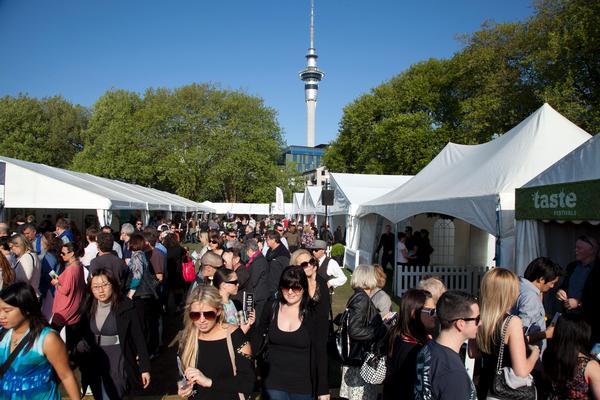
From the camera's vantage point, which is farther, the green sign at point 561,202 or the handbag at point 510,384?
the green sign at point 561,202

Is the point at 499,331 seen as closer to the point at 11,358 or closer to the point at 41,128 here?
the point at 11,358

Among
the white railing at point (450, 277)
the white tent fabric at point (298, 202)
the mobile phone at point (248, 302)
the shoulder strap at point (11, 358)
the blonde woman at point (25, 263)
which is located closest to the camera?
the shoulder strap at point (11, 358)

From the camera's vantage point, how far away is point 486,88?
22.3 m

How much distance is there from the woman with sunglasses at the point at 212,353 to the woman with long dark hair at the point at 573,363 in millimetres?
1818

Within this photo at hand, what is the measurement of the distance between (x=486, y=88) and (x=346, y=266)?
13029mm

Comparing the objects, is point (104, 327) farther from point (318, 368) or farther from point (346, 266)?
point (346, 266)

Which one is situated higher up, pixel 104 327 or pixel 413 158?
pixel 413 158

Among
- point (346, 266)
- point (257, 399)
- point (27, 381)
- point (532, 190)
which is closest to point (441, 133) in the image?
point (346, 266)

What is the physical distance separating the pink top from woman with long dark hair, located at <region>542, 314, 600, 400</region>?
3.78 m

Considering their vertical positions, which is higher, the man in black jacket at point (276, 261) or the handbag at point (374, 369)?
the man in black jacket at point (276, 261)

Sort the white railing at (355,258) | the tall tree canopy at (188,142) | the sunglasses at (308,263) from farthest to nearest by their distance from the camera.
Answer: the tall tree canopy at (188,142)
the white railing at (355,258)
the sunglasses at (308,263)

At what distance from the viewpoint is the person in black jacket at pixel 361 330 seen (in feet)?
11.4

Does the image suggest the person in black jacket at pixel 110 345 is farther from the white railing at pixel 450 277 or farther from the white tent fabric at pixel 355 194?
the white tent fabric at pixel 355 194

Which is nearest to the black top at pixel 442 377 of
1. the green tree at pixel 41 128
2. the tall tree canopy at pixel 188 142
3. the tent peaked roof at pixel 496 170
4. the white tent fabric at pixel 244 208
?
the tent peaked roof at pixel 496 170
